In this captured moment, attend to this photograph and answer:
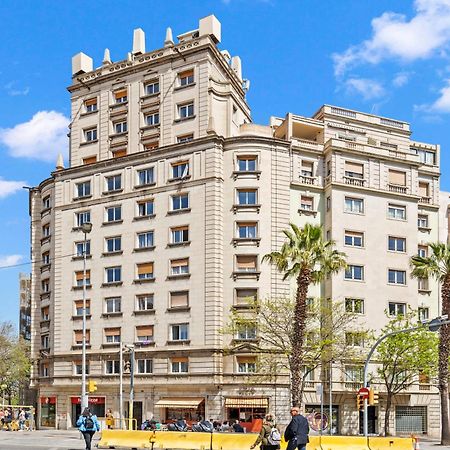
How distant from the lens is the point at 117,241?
5650 cm

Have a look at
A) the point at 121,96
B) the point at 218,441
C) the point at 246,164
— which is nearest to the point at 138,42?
the point at 121,96

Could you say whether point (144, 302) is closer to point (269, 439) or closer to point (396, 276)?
point (396, 276)

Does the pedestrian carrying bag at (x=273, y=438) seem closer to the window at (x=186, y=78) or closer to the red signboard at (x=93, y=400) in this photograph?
the red signboard at (x=93, y=400)

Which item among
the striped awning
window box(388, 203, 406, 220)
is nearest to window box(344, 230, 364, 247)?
window box(388, 203, 406, 220)

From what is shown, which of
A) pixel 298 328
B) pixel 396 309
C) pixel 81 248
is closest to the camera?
pixel 298 328

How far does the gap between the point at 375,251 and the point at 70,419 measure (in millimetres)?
25099

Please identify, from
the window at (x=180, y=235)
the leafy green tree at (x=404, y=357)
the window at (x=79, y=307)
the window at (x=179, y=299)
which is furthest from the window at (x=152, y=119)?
the leafy green tree at (x=404, y=357)

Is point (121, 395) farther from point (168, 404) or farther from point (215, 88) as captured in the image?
point (215, 88)

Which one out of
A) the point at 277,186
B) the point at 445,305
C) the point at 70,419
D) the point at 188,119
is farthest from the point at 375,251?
the point at 70,419

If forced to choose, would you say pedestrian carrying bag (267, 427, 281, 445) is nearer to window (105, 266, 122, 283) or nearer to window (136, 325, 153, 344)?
window (136, 325, 153, 344)

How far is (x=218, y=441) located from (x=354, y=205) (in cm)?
2946

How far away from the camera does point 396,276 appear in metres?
55.5

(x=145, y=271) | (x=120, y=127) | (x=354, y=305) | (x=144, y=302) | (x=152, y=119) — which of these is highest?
(x=152, y=119)

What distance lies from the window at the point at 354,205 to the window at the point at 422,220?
22.0ft
